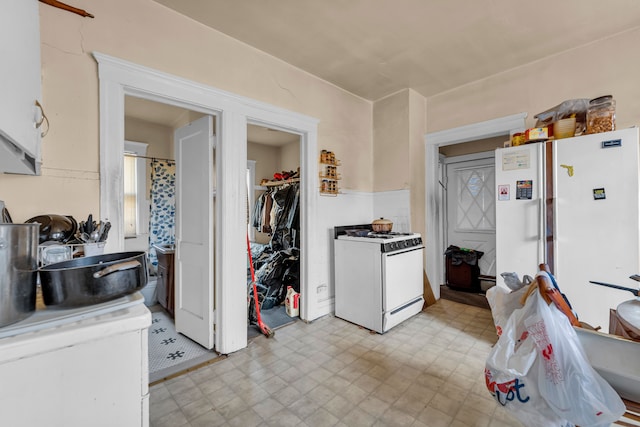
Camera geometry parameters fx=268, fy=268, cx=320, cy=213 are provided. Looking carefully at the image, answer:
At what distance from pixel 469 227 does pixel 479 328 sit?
2147mm

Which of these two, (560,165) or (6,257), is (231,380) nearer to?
(6,257)

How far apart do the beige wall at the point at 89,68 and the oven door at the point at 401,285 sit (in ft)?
6.58

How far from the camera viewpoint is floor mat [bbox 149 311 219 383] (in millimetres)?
2010

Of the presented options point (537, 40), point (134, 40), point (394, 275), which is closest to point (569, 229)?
point (394, 275)

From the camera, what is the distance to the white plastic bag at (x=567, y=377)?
34.9 inches

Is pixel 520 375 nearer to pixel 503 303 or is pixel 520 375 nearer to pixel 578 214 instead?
pixel 503 303

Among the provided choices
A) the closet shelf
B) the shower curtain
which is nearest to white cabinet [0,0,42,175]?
the closet shelf

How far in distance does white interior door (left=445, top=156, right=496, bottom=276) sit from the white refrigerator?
1.98m

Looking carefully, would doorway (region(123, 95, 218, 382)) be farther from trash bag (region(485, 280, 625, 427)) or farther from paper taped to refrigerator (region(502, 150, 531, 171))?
paper taped to refrigerator (region(502, 150, 531, 171))

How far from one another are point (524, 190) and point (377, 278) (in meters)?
1.49

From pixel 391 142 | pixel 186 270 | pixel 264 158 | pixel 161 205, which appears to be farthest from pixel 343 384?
pixel 264 158

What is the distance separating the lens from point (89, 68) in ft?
5.35

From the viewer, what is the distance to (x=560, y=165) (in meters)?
2.15

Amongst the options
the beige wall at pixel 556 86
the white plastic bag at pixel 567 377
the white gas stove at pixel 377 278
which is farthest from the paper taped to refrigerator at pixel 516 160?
the white plastic bag at pixel 567 377
